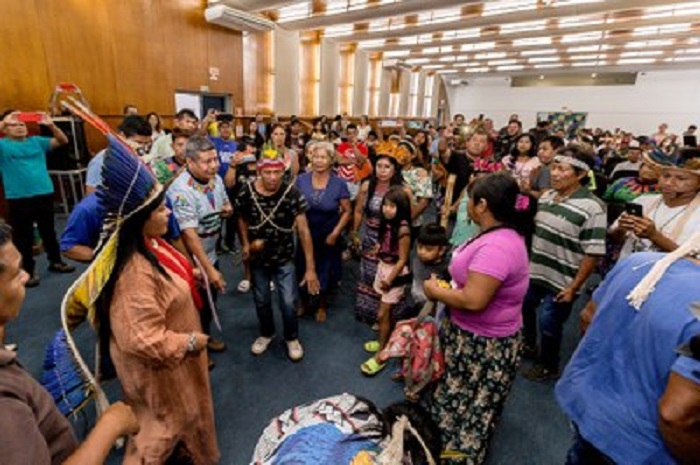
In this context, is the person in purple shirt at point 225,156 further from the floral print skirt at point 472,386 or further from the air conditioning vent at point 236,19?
the air conditioning vent at point 236,19

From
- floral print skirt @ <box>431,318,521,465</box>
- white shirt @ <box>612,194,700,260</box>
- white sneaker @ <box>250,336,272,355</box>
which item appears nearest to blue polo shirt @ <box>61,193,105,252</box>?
white sneaker @ <box>250,336,272,355</box>

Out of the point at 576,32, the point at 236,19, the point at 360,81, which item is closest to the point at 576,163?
the point at 236,19

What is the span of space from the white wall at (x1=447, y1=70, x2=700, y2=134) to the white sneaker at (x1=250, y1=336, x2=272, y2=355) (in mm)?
21769

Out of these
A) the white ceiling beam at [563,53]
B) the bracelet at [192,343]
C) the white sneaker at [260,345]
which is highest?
the white ceiling beam at [563,53]

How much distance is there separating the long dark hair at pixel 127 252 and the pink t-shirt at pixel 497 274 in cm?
121

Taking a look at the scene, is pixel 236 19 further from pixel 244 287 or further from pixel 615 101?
pixel 615 101

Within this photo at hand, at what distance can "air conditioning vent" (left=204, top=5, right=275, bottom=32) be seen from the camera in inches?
296

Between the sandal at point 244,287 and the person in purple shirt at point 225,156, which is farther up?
the person in purple shirt at point 225,156

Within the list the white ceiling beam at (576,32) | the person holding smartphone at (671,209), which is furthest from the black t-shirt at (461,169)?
the white ceiling beam at (576,32)

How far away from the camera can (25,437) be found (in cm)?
63

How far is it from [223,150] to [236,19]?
16.9 ft

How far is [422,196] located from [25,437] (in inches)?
119

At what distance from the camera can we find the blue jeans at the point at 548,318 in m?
2.29

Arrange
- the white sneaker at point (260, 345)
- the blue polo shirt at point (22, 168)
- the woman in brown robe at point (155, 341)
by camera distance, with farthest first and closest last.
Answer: the blue polo shirt at point (22, 168)
the white sneaker at point (260, 345)
the woman in brown robe at point (155, 341)
